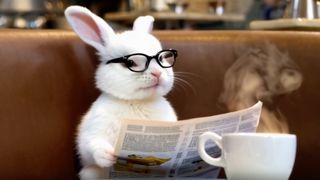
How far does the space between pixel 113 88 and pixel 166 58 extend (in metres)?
0.14

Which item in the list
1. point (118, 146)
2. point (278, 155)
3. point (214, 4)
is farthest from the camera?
point (214, 4)

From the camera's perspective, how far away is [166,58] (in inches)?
41.3

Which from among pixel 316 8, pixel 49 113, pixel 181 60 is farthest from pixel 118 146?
pixel 316 8

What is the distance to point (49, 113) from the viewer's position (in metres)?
1.11

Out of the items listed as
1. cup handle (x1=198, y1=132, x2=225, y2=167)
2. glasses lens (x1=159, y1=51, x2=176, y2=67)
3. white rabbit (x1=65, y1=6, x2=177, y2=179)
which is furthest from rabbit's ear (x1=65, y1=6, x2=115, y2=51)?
cup handle (x1=198, y1=132, x2=225, y2=167)

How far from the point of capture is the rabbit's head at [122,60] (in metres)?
0.98

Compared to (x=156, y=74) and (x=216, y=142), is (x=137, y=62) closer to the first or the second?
(x=156, y=74)

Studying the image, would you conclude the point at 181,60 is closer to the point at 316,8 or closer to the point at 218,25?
the point at 316,8

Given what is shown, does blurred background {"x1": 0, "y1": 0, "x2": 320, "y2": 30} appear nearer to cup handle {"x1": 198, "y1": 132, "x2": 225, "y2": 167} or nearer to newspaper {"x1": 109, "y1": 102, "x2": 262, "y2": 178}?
newspaper {"x1": 109, "y1": 102, "x2": 262, "y2": 178}

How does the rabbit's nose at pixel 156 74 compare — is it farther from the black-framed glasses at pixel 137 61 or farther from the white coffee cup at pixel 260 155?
the white coffee cup at pixel 260 155

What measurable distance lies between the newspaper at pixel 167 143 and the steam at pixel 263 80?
178mm

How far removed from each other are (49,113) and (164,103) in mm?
261

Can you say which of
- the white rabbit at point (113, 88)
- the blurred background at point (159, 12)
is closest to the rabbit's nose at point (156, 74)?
the white rabbit at point (113, 88)

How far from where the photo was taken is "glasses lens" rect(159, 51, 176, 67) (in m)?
1.01
